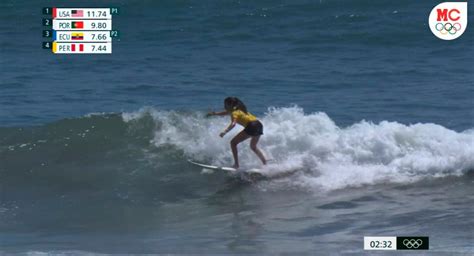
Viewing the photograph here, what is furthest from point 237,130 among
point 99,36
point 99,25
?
point 99,25

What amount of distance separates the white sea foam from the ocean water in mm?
32

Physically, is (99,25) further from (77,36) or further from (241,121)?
(241,121)

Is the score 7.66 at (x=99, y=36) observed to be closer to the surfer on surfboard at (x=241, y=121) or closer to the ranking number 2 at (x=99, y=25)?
the ranking number 2 at (x=99, y=25)

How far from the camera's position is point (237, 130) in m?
15.3

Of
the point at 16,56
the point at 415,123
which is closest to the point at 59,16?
the point at 415,123

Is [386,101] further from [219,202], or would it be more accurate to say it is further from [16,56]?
[16,56]

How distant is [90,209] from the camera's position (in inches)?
514

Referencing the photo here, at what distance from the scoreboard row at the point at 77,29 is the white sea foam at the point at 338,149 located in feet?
9.48

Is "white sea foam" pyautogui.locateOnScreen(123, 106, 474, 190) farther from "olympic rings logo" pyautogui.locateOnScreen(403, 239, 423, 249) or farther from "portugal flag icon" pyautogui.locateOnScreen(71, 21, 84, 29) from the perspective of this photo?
"portugal flag icon" pyautogui.locateOnScreen(71, 21, 84, 29)

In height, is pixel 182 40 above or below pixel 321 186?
above

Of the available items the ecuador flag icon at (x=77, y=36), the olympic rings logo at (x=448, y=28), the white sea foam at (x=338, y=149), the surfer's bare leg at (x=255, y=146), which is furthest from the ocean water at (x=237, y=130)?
the ecuador flag icon at (x=77, y=36)

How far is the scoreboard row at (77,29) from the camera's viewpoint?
42.5 ft

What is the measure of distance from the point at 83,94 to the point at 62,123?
2.75m

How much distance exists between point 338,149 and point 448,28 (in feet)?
12.5
